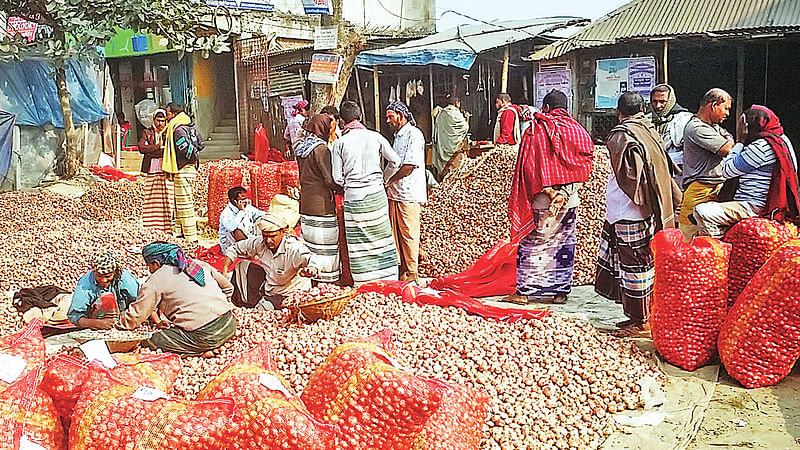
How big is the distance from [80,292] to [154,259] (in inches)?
40.2

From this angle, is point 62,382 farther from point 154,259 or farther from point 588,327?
point 588,327

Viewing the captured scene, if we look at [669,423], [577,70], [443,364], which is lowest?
[669,423]

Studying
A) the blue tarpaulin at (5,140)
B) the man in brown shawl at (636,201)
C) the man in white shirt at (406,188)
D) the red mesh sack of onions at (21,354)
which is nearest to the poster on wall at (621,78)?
the man in white shirt at (406,188)

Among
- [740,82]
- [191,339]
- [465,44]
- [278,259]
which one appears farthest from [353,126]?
[465,44]

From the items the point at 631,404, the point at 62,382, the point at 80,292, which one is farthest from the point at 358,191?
the point at 62,382

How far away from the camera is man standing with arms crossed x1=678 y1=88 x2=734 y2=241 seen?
18.9ft

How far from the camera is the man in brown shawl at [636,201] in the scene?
4652mm

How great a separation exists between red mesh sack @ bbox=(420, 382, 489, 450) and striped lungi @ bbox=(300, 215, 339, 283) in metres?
3.14

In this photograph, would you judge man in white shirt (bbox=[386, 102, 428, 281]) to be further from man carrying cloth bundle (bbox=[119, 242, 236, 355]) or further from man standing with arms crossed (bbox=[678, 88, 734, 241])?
man carrying cloth bundle (bbox=[119, 242, 236, 355])

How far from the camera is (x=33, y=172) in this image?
505 inches

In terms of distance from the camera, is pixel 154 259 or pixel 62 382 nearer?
pixel 62 382

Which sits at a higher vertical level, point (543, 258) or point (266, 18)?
point (266, 18)

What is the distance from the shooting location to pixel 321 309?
4266 millimetres

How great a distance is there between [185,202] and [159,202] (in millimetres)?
310
